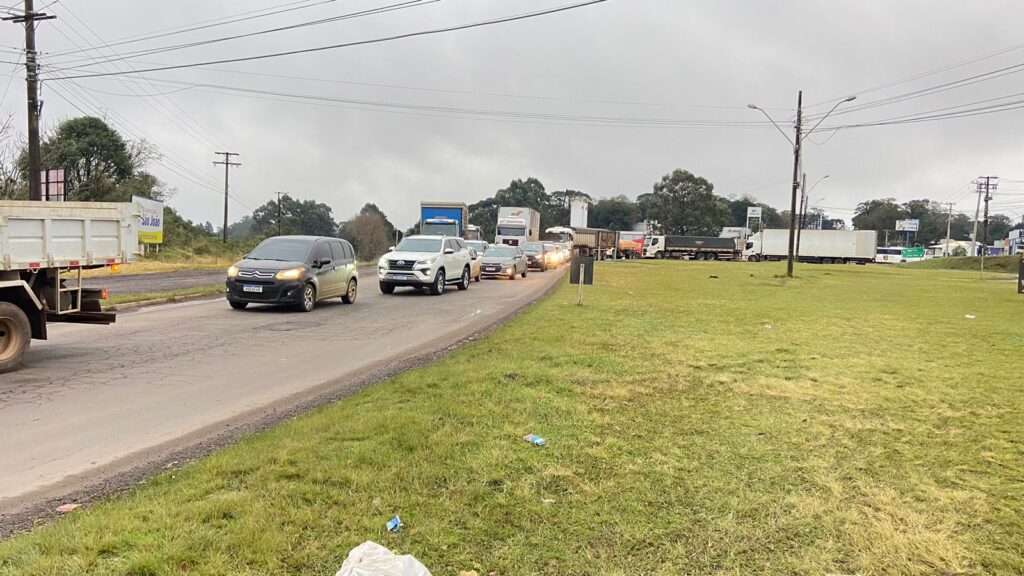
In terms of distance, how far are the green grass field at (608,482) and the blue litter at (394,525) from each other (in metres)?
0.04

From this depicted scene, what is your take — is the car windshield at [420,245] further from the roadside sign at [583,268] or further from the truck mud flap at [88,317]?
the truck mud flap at [88,317]

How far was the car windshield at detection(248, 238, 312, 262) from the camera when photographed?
14180 mm

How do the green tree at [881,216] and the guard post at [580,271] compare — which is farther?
the green tree at [881,216]

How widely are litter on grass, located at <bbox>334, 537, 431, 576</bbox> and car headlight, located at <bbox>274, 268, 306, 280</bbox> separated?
38.8 ft

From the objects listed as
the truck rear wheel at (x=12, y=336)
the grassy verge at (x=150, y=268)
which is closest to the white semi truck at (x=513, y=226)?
the grassy verge at (x=150, y=268)

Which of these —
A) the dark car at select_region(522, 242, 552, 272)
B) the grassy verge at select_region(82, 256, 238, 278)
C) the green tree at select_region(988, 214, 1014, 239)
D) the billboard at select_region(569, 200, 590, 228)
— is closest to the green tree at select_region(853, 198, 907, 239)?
the green tree at select_region(988, 214, 1014, 239)

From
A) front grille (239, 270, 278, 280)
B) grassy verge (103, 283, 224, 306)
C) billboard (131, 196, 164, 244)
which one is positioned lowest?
grassy verge (103, 283, 224, 306)

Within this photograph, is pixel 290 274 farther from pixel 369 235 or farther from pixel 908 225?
pixel 908 225

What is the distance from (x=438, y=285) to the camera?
1881 cm

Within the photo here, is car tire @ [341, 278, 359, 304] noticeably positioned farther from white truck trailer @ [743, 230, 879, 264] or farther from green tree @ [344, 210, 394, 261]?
white truck trailer @ [743, 230, 879, 264]

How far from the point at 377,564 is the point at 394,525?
815 mm

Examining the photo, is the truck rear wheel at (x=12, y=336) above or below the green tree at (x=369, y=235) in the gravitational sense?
below

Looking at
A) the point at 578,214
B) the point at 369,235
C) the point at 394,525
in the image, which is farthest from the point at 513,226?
the point at 369,235

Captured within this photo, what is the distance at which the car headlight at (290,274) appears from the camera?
43.9 feet
